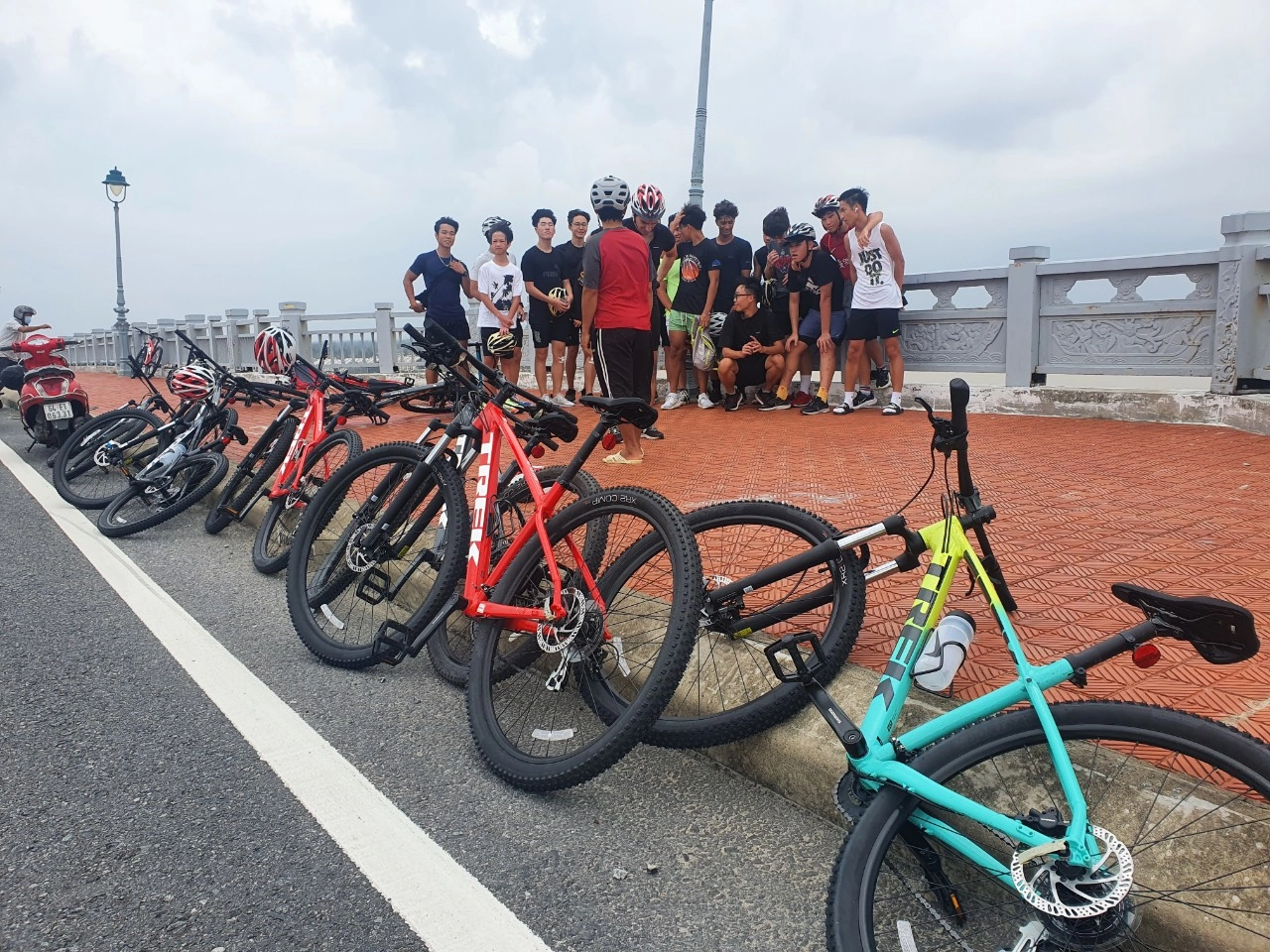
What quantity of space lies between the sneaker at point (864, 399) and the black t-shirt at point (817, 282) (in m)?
1.07

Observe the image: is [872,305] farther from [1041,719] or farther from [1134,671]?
[1041,719]

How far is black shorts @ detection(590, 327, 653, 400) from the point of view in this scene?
22.9 feet

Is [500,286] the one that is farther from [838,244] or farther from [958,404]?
[958,404]

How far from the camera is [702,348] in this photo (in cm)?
1084

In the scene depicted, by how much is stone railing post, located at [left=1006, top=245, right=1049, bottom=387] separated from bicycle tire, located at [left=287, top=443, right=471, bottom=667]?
7.80m

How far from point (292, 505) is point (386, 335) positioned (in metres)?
13.3

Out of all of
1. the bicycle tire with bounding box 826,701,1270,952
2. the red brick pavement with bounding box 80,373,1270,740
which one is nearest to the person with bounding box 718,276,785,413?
the red brick pavement with bounding box 80,373,1270,740

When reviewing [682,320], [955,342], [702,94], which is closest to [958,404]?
[682,320]

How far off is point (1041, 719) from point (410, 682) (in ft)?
8.66

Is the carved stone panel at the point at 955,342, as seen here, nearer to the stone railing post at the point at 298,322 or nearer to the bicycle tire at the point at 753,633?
the bicycle tire at the point at 753,633

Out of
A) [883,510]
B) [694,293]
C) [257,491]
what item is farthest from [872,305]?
[257,491]

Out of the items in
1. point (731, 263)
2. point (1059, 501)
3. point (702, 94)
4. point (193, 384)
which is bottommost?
point (1059, 501)

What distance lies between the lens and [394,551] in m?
4.11

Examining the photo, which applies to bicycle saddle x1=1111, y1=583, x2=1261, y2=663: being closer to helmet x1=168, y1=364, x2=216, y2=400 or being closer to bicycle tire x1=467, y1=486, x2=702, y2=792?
bicycle tire x1=467, y1=486, x2=702, y2=792
